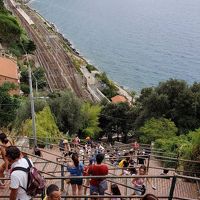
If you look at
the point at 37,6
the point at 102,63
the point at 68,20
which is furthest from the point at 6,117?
the point at 37,6

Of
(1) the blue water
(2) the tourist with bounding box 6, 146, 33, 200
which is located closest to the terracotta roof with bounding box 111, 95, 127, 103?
(1) the blue water

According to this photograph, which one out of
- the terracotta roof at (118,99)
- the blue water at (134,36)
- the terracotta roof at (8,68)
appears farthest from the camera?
the blue water at (134,36)

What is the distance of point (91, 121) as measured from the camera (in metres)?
40.2

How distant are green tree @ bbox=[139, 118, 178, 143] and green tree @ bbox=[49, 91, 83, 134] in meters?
6.80

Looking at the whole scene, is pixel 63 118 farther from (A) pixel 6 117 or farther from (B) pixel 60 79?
(B) pixel 60 79

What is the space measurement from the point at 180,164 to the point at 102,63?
6963 centimetres

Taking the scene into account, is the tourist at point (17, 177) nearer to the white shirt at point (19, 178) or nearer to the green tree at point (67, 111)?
the white shirt at point (19, 178)

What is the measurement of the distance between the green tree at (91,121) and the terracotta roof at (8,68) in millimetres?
8409

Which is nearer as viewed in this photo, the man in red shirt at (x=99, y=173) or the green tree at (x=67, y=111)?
the man in red shirt at (x=99, y=173)

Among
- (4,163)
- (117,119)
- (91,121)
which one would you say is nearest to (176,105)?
(117,119)

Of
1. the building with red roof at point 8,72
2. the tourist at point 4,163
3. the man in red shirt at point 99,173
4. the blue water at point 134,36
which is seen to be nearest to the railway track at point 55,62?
the building with red roof at point 8,72

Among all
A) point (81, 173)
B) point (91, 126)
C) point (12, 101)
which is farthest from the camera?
point (91, 126)

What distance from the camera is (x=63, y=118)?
34312 millimetres

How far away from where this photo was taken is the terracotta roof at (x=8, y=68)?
136 ft
